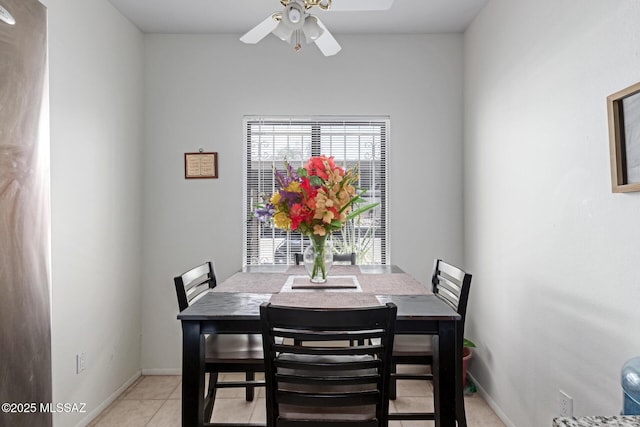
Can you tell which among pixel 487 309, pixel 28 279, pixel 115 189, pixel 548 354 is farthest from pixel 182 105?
pixel 548 354

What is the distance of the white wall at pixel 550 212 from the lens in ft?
4.99

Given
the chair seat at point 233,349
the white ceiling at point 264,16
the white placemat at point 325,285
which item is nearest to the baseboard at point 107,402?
the chair seat at point 233,349

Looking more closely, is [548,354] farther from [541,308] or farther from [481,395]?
[481,395]

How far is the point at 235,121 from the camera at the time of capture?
10.7ft

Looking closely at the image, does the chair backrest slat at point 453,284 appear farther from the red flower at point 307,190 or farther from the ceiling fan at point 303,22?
the ceiling fan at point 303,22

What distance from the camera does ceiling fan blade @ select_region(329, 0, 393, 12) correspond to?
202 cm

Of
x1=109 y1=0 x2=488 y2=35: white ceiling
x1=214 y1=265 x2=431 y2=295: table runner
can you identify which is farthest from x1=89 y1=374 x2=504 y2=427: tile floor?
x1=109 y1=0 x2=488 y2=35: white ceiling

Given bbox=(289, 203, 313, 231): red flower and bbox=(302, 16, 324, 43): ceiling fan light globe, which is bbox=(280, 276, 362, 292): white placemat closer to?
bbox=(289, 203, 313, 231): red flower

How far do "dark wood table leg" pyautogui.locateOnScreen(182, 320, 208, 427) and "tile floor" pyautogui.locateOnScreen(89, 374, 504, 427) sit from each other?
3.42 feet

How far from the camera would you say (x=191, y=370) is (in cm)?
156

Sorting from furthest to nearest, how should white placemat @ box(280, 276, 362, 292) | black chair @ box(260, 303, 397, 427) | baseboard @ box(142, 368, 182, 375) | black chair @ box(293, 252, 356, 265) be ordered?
1. baseboard @ box(142, 368, 182, 375)
2. black chair @ box(293, 252, 356, 265)
3. white placemat @ box(280, 276, 362, 292)
4. black chair @ box(260, 303, 397, 427)

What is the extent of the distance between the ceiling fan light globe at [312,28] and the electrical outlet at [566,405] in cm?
200

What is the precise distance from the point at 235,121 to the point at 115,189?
1.03 metres

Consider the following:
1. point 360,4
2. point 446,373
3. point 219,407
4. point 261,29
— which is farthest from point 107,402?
point 360,4
